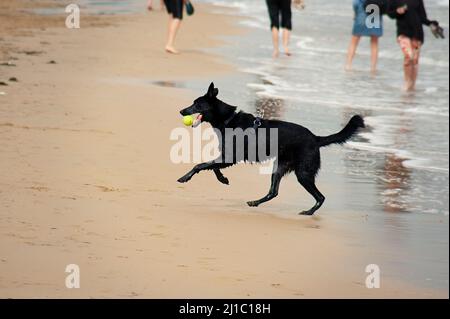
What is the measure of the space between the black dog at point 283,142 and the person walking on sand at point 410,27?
753 cm

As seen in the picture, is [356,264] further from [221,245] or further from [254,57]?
[254,57]

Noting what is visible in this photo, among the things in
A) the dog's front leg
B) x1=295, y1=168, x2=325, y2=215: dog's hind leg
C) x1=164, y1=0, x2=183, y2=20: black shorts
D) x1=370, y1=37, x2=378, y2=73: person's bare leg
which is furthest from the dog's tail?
x1=164, y1=0, x2=183, y2=20: black shorts

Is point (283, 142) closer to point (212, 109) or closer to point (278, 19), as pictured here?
point (212, 109)

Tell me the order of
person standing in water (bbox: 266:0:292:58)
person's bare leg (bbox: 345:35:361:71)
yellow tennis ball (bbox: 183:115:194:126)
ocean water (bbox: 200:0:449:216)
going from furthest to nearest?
person standing in water (bbox: 266:0:292:58)
person's bare leg (bbox: 345:35:361:71)
ocean water (bbox: 200:0:449:216)
yellow tennis ball (bbox: 183:115:194:126)

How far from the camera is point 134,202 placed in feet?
25.7

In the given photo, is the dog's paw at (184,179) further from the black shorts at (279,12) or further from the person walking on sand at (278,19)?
the black shorts at (279,12)

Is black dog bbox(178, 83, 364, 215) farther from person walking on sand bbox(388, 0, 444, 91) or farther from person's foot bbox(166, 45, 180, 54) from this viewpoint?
person's foot bbox(166, 45, 180, 54)

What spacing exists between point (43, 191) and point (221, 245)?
1.63m

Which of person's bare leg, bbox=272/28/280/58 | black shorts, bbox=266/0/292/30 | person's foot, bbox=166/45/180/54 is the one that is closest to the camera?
person's foot, bbox=166/45/180/54

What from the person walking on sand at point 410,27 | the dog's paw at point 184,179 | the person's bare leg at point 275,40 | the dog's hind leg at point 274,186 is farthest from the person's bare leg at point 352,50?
the dog's paw at point 184,179

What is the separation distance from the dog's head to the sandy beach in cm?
63

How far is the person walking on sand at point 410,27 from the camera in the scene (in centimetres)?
1532

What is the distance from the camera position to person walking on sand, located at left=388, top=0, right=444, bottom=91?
15.3m

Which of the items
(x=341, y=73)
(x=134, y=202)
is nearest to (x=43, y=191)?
(x=134, y=202)
